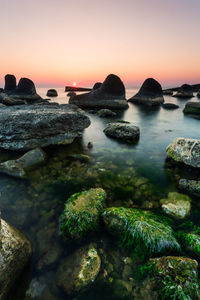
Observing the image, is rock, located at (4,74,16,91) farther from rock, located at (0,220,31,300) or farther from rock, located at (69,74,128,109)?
rock, located at (0,220,31,300)

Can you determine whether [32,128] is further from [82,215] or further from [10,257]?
[10,257]

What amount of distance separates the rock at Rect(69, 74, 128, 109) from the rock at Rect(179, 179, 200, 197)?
934 inches

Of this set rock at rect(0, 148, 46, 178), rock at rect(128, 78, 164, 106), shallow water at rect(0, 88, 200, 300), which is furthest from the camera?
rock at rect(128, 78, 164, 106)

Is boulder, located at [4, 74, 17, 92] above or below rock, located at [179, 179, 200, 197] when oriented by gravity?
above

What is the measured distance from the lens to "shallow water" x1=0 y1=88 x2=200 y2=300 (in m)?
2.36

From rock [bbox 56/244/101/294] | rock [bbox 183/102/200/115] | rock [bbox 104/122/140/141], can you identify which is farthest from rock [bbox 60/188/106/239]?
rock [bbox 183/102/200/115]

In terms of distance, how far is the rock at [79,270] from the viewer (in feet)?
7.22

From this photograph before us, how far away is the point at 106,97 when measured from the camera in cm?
2580

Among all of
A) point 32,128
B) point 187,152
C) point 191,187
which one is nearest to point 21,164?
point 32,128

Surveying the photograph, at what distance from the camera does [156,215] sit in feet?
11.0

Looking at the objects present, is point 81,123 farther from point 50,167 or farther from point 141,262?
point 141,262

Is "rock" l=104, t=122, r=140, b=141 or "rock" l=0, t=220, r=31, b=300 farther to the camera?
"rock" l=104, t=122, r=140, b=141

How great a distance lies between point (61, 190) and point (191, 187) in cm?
386

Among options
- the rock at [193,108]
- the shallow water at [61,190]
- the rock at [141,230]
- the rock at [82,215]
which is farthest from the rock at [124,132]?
the rock at [193,108]
